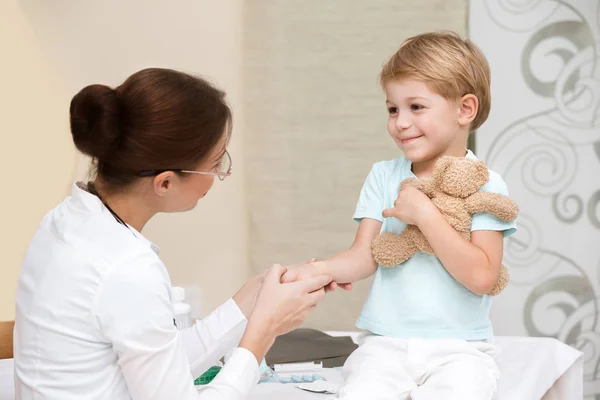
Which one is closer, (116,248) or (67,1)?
(116,248)

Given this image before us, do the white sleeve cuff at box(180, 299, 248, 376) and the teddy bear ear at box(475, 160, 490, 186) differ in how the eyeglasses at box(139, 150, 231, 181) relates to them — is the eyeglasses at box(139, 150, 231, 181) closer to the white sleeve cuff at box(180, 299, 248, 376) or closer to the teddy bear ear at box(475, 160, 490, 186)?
the white sleeve cuff at box(180, 299, 248, 376)

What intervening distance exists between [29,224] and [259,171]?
3.61ft

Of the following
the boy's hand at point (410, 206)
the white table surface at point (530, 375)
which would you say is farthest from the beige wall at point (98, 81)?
the boy's hand at point (410, 206)

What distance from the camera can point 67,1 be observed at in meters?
3.57

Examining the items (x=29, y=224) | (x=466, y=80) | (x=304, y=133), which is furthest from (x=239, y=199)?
(x=466, y=80)

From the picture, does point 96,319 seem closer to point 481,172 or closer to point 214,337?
point 214,337

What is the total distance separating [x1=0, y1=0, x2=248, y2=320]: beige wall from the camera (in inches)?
135

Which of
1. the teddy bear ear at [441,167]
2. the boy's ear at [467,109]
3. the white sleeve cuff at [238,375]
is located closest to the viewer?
the white sleeve cuff at [238,375]

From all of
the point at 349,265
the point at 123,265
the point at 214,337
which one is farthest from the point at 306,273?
the point at 123,265

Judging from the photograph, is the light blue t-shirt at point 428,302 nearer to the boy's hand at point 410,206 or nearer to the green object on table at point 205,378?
the boy's hand at point 410,206

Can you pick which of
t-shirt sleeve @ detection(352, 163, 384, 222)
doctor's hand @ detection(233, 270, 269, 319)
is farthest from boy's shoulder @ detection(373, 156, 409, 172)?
doctor's hand @ detection(233, 270, 269, 319)

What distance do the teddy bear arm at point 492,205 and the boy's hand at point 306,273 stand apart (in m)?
0.40

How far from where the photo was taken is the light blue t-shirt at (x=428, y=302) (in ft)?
6.35

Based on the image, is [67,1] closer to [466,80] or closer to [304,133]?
[304,133]
